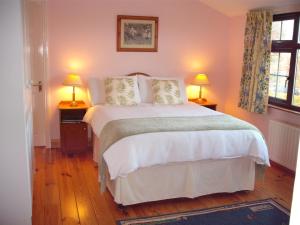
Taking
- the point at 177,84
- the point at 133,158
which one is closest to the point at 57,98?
the point at 177,84

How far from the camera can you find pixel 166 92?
448 cm

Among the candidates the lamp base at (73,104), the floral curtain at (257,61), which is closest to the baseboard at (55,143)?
the lamp base at (73,104)

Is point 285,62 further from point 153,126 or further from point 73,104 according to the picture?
point 73,104

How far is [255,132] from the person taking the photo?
132 inches

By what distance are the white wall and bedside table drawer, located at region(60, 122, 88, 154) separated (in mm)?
1938

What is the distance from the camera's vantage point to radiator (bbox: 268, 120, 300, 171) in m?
3.88

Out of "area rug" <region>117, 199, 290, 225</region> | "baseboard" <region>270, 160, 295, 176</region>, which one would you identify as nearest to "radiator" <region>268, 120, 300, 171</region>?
"baseboard" <region>270, 160, 295, 176</region>

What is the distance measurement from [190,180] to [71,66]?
8.10 feet

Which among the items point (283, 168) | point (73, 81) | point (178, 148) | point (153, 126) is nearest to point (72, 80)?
point (73, 81)

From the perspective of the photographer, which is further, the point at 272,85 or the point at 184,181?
the point at 272,85

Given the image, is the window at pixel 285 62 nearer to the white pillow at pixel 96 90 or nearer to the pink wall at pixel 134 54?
the pink wall at pixel 134 54

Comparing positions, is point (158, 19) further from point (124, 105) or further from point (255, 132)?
point (255, 132)

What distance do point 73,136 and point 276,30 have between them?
3.03m

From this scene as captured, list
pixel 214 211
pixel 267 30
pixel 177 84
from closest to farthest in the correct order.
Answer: pixel 214 211, pixel 267 30, pixel 177 84
